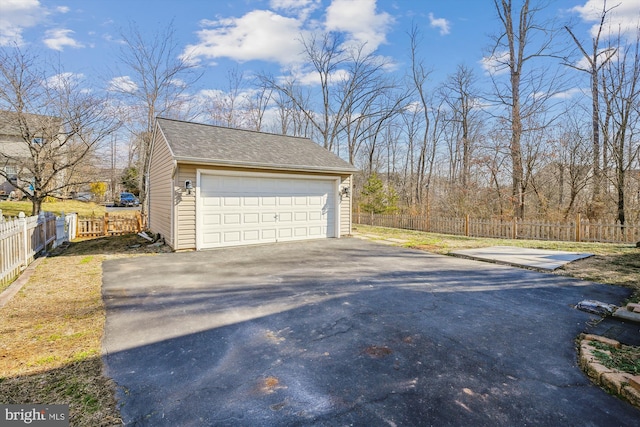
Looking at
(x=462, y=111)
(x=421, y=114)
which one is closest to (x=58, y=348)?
(x=462, y=111)

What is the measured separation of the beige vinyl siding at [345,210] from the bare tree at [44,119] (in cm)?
876

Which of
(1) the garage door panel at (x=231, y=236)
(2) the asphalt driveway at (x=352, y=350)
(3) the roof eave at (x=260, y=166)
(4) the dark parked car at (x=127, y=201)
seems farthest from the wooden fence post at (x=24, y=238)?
(4) the dark parked car at (x=127, y=201)

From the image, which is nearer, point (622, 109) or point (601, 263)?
point (601, 263)

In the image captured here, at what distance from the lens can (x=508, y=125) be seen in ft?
46.2

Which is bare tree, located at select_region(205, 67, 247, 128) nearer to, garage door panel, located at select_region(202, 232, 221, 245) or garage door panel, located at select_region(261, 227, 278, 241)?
garage door panel, located at select_region(261, 227, 278, 241)

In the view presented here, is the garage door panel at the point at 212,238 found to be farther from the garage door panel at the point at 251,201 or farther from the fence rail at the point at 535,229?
the fence rail at the point at 535,229

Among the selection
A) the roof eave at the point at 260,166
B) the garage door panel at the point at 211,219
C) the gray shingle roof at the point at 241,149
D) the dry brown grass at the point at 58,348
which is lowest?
the dry brown grass at the point at 58,348

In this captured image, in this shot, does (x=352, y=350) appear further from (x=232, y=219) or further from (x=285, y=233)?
(x=285, y=233)

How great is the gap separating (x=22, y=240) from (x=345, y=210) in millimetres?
8375

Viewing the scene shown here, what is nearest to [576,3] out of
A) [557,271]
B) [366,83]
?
[366,83]

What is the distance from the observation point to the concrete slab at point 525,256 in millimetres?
6467

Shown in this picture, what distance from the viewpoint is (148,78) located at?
57.0 ft

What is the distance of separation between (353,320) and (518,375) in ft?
5.33

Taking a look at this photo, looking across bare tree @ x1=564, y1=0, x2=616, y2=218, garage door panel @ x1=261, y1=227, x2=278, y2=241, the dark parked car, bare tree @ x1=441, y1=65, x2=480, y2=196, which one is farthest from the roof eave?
the dark parked car
